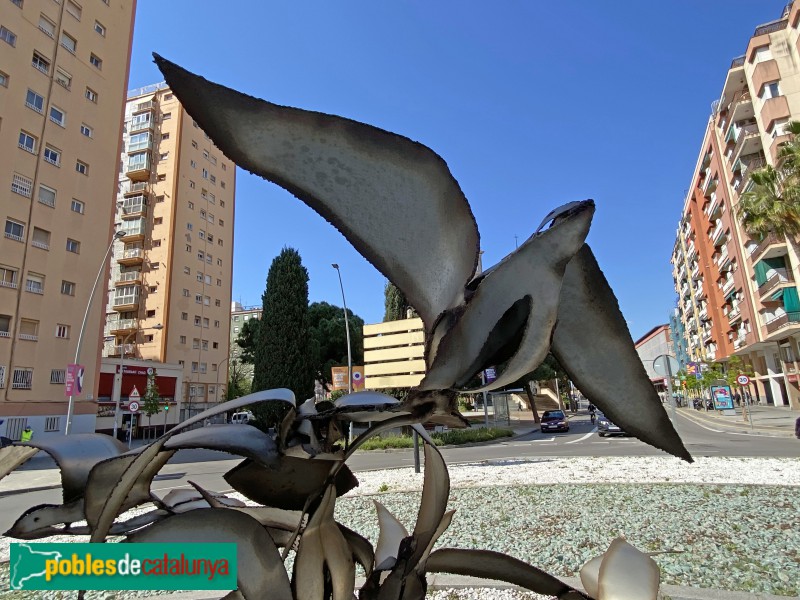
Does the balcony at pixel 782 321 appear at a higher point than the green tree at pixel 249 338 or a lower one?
lower

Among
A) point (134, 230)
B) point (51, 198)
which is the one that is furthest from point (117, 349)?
point (51, 198)

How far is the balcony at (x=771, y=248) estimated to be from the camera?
3019 cm

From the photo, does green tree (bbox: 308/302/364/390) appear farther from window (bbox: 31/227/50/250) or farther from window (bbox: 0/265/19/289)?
window (bbox: 0/265/19/289)

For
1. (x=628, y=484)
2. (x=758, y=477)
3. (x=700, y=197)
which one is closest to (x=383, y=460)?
(x=628, y=484)

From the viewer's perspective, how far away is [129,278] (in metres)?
43.5

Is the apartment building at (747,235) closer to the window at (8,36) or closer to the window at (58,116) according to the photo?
the window at (58,116)

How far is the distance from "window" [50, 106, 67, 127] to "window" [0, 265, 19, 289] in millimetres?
8726

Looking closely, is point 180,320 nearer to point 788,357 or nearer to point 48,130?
point 48,130

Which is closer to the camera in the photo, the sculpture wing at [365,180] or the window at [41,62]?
the sculpture wing at [365,180]

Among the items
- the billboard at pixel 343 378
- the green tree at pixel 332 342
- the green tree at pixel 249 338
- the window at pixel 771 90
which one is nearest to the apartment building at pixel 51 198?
the billboard at pixel 343 378

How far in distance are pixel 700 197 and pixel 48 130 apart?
176 ft

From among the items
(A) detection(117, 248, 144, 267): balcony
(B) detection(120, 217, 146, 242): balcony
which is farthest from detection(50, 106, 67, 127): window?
(A) detection(117, 248, 144, 267): balcony

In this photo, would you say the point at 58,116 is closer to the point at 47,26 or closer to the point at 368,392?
the point at 47,26
